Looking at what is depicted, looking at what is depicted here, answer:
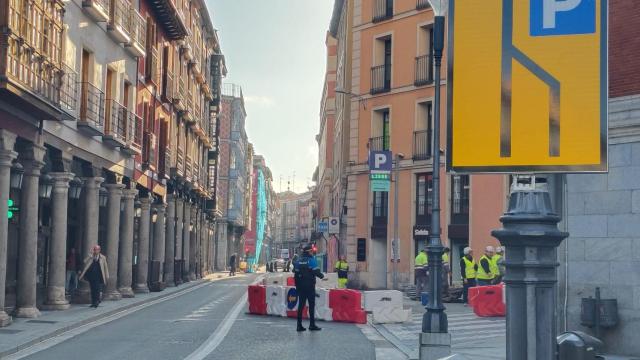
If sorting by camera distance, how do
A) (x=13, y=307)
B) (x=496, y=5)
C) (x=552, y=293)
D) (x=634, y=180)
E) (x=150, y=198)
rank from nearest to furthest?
(x=552, y=293)
(x=496, y=5)
(x=634, y=180)
(x=13, y=307)
(x=150, y=198)

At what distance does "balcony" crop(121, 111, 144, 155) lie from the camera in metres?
27.2

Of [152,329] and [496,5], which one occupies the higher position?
[496,5]

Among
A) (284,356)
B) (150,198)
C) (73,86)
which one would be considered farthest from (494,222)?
(284,356)

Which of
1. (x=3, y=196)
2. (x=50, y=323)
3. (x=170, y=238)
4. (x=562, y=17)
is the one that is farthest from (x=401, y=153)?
(x=562, y=17)

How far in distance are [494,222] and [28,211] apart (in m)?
19.3

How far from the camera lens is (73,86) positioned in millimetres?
21781

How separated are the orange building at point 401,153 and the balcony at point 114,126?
12297mm

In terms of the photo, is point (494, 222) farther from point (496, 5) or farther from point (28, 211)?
point (496, 5)

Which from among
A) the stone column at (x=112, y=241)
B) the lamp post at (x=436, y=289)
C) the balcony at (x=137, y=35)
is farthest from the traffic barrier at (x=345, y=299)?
the balcony at (x=137, y=35)

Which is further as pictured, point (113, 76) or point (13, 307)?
point (113, 76)

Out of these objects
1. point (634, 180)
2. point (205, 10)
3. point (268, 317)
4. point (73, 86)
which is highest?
point (205, 10)

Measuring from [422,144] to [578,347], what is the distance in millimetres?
32861

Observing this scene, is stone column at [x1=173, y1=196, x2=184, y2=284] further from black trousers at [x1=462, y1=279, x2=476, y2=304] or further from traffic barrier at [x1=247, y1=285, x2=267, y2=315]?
traffic barrier at [x1=247, y1=285, x2=267, y2=315]

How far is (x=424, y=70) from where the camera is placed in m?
36.4
